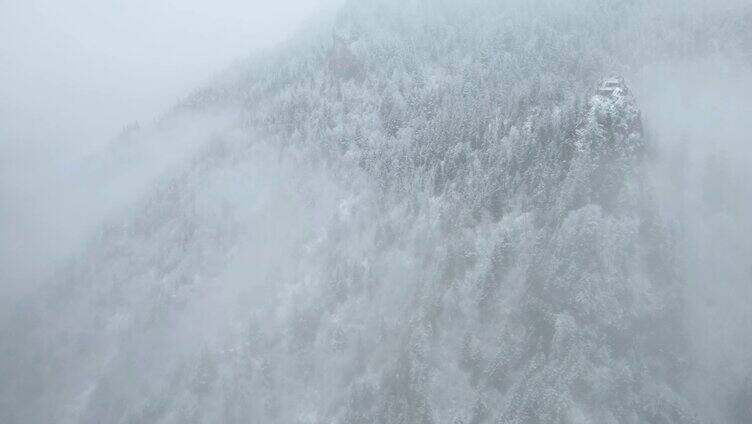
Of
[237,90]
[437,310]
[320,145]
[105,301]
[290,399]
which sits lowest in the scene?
[290,399]

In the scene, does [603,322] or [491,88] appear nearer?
[603,322]

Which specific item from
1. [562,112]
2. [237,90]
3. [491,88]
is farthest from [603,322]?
[237,90]

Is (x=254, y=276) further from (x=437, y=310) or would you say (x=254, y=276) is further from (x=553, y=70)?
(x=553, y=70)

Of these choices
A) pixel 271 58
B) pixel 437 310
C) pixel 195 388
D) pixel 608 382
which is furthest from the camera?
pixel 271 58

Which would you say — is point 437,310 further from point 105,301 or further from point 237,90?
point 237,90

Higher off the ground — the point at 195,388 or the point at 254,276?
the point at 254,276

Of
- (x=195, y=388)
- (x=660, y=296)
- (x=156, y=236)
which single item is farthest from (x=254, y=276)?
(x=660, y=296)

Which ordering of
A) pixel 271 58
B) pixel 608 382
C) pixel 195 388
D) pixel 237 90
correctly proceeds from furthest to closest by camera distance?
1. pixel 271 58
2. pixel 237 90
3. pixel 195 388
4. pixel 608 382
